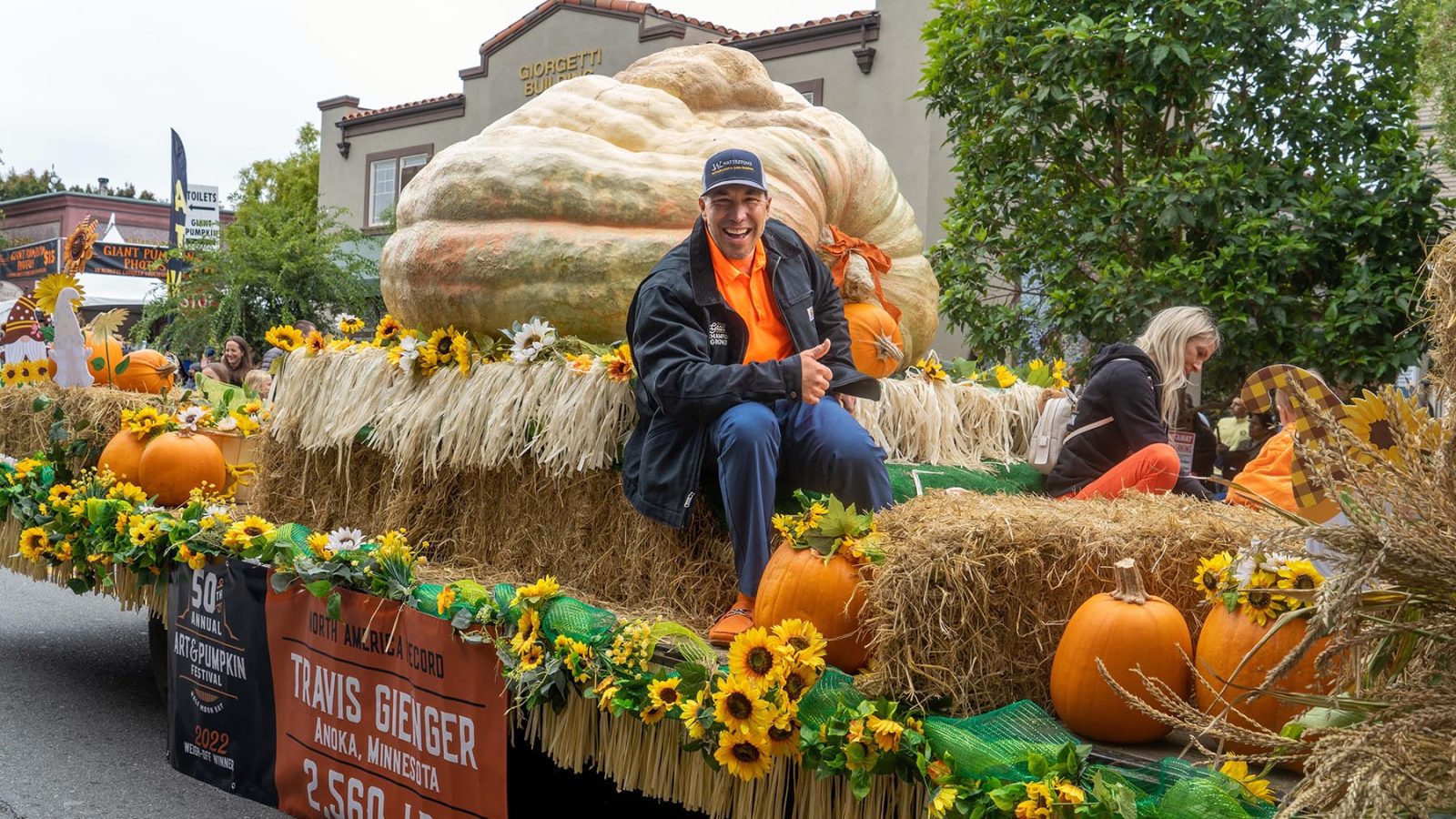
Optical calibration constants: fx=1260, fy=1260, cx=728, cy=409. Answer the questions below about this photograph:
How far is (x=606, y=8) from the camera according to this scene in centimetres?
1806

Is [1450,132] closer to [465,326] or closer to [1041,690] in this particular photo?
[465,326]

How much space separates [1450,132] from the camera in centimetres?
1142

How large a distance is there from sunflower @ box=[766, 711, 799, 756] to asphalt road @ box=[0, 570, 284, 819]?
257 centimetres

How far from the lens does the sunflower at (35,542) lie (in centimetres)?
499

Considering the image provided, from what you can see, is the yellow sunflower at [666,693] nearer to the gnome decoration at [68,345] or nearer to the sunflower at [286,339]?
the sunflower at [286,339]

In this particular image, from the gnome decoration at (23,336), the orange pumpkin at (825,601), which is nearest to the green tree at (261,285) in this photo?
the gnome decoration at (23,336)

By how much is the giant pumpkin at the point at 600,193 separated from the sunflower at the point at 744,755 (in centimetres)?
214

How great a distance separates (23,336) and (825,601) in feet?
19.6

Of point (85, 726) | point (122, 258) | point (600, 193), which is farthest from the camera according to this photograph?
point (122, 258)

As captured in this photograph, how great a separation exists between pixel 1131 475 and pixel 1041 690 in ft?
6.73

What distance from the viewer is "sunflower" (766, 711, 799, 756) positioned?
2.43 metres

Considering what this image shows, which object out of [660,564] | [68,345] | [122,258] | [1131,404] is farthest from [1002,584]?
[122,258]

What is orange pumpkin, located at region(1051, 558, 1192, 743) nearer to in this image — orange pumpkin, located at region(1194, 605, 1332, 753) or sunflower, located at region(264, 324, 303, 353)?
orange pumpkin, located at region(1194, 605, 1332, 753)

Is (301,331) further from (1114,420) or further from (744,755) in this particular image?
(744,755)
